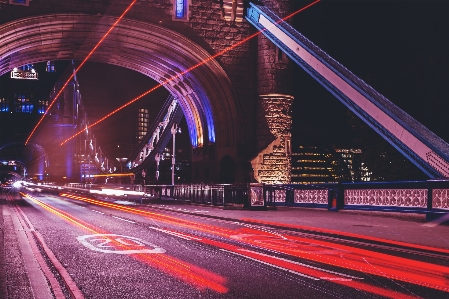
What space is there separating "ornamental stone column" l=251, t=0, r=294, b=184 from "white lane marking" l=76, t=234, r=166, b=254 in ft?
71.0

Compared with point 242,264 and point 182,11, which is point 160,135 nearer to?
point 182,11

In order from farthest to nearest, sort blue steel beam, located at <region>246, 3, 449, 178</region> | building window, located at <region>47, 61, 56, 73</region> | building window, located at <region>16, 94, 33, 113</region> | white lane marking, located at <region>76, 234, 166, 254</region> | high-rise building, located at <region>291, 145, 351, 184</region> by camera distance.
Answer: building window, located at <region>47, 61, 56, 73</region> → building window, located at <region>16, 94, 33, 113</region> → high-rise building, located at <region>291, 145, 351, 184</region> → blue steel beam, located at <region>246, 3, 449, 178</region> → white lane marking, located at <region>76, 234, 166, 254</region>

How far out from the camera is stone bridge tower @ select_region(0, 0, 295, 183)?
31750 mm

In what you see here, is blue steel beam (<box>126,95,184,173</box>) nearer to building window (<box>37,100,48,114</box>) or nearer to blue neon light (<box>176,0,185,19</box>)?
blue neon light (<box>176,0,185,19</box>)

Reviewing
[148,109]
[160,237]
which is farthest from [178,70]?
[148,109]

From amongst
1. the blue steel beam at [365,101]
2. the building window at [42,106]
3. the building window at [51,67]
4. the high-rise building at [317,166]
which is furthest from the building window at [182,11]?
the building window at [42,106]

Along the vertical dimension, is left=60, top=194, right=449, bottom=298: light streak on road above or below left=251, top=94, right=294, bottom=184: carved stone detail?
below

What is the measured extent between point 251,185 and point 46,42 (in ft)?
59.1

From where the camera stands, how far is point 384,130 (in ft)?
71.9

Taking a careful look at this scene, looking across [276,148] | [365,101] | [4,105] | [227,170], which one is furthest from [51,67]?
[365,101]

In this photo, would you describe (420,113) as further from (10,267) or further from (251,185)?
(10,267)

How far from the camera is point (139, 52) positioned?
36.8m

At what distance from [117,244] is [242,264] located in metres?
3.35

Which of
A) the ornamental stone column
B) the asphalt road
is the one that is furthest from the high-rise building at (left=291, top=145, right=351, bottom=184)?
the asphalt road
